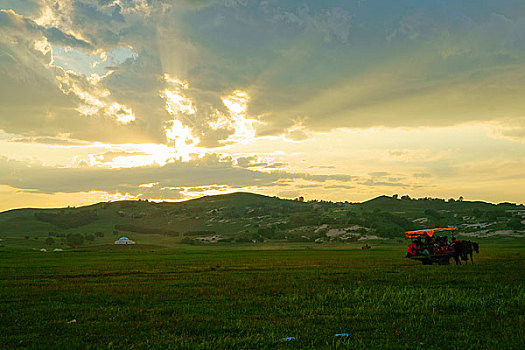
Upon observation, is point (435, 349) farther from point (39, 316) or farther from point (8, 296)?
point (8, 296)

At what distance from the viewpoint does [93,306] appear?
2225cm

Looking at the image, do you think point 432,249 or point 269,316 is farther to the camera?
point 432,249

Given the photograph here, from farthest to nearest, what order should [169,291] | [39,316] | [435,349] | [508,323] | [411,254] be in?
1. [411,254]
2. [169,291]
3. [39,316]
4. [508,323]
5. [435,349]

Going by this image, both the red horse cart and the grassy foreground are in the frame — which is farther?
the red horse cart

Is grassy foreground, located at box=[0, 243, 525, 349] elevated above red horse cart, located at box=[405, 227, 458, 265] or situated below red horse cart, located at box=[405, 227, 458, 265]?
below

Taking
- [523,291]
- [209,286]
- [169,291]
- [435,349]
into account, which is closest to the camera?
[435,349]

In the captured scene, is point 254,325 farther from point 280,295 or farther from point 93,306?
point 93,306

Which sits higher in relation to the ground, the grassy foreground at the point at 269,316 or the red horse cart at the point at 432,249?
the red horse cart at the point at 432,249

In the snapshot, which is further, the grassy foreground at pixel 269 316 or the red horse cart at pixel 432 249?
the red horse cart at pixel 432 249

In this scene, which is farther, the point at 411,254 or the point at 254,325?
the point at 411,254

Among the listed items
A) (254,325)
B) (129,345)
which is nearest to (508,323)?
(254,325)

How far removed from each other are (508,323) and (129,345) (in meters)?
14.2

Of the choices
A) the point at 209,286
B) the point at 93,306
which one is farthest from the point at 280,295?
the point at 93,306

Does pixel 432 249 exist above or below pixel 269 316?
above
